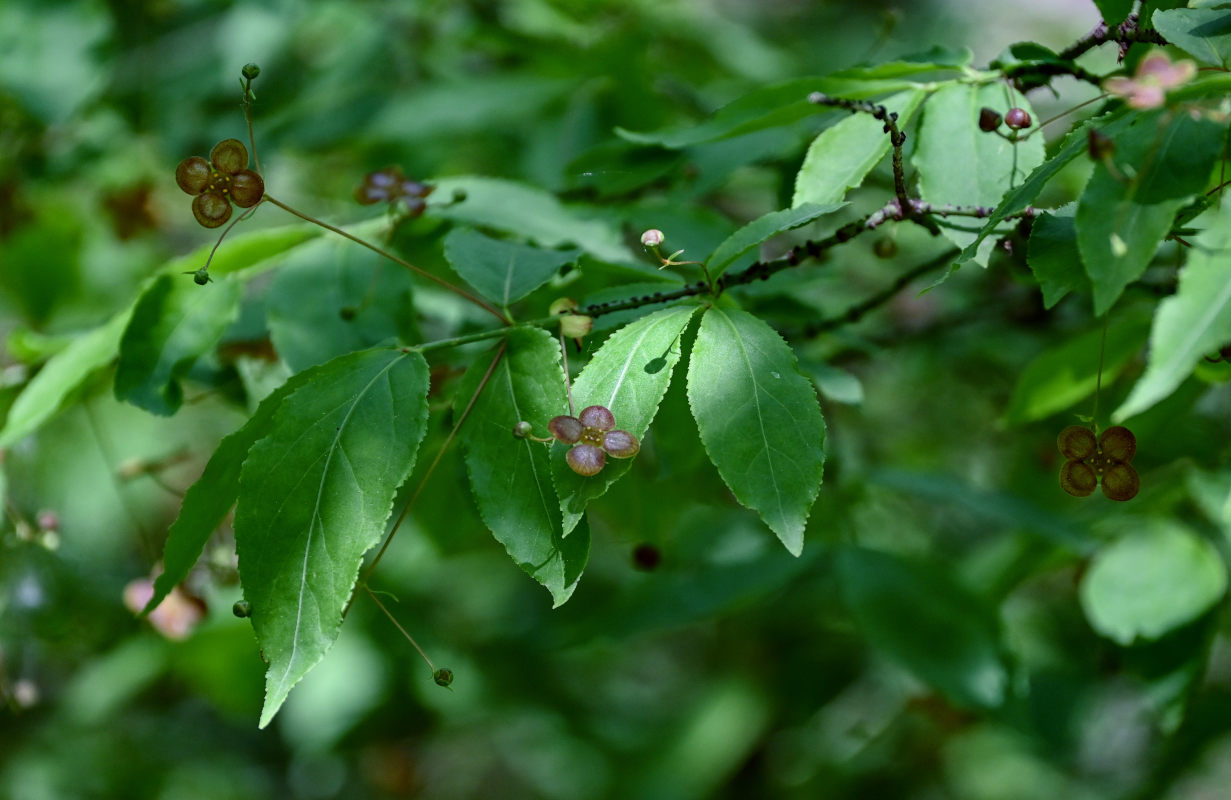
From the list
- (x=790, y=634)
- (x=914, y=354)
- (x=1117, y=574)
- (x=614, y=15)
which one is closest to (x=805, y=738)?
(x=790, y=634)

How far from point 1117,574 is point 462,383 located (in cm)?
158

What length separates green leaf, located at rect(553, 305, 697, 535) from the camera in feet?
3.43

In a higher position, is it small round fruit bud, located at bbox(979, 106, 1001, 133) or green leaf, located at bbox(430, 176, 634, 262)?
small round fruit bud, located at bbox(979, 106, 1001, 133)

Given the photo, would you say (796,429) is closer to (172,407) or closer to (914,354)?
(172,407)

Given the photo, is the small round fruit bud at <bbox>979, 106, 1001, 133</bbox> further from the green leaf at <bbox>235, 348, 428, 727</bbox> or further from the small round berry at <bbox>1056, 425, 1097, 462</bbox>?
the green leaf at <bbox>235, 348, 428, 727</bbox>

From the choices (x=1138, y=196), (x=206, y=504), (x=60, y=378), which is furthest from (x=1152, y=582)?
(x=60, y=378)

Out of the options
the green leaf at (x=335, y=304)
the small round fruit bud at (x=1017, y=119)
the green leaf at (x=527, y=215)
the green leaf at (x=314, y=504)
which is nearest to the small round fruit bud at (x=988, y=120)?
the small round fruit bud at (x=1017, y=119)

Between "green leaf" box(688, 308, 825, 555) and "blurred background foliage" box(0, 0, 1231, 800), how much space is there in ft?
1.48

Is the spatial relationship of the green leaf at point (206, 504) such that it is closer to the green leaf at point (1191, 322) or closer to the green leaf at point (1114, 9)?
the green leaf at point (1191, 322)

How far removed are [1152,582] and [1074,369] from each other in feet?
2.02

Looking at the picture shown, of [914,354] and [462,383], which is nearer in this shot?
[462,383]

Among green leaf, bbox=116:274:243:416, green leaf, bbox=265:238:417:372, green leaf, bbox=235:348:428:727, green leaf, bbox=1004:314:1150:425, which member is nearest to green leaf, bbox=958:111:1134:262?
green leaf, bbox=235:348:428:727

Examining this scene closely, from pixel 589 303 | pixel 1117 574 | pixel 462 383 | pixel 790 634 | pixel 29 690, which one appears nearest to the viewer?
pixel 462 383

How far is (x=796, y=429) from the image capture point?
1.04m
